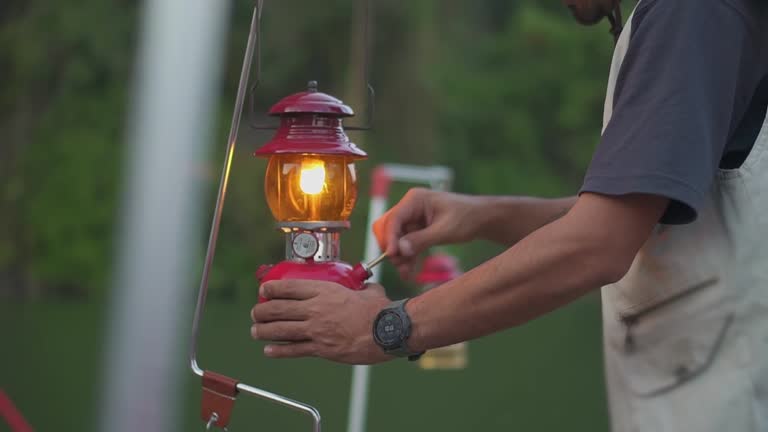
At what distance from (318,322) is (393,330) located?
10 centimetres

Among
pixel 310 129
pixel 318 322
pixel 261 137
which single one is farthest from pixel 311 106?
pixel 261 137

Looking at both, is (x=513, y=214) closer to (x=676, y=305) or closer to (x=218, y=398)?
(x=676, y=305)

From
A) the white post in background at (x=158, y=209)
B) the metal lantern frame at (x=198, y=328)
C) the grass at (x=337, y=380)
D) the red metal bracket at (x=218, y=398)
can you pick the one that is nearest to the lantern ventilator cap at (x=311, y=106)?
the metal lantern frame at (x=198, y=328)

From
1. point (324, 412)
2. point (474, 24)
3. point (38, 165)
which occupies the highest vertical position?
point (474, 24)

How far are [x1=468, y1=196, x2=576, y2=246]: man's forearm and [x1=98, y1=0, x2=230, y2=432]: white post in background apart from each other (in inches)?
47.3

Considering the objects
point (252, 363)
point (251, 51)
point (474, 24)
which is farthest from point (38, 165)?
point (251, 51)

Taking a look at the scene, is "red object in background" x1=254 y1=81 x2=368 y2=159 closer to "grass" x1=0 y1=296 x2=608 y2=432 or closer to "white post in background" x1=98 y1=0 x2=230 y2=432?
"white post in background" x1=98 y1=0 x2=230 y2=432

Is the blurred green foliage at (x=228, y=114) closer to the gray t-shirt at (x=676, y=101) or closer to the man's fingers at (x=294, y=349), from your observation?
the man's fingers at (x=294, y=349)

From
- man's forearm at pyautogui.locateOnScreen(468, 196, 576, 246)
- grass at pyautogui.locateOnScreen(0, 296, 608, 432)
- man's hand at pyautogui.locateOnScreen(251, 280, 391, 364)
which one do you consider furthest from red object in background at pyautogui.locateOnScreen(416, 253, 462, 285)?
grass at pyautogui.locateOnScreen(0, 296, 608, 432)

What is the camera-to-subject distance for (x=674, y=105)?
1.26 meters

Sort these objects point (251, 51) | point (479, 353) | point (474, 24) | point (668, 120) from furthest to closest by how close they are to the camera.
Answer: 1. point (474, 24)
2. point (479, 353)
3. point (251, 51)
4. point (668, 120)

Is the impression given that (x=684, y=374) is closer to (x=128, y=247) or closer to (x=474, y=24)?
(x=128, y=247)

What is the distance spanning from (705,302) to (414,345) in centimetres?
37

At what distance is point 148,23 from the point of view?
0.72m
